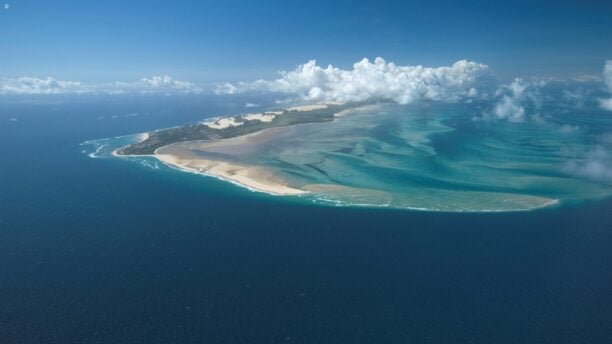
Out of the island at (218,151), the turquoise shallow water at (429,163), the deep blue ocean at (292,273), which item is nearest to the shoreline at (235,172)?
the island at (218,151)

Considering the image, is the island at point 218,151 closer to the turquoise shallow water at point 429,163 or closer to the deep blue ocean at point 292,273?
the turquoise shallow water at point 429,163

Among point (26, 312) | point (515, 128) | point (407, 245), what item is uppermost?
point (515, 128)

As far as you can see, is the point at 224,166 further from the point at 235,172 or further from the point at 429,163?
the point at 429,163

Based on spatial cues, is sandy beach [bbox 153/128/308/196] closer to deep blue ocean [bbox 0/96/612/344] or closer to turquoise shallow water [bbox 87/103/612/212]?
turquoise shallow water [bbox 87/103/612/212]

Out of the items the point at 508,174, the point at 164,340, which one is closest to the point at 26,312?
the point at 164,340

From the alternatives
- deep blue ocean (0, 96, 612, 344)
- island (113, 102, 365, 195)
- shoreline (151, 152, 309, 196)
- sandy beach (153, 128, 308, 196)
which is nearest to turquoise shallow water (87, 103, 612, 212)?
island (113, 102, 365, 195)

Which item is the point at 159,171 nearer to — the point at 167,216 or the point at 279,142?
the point at 167,216

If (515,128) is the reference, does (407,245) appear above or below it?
below
